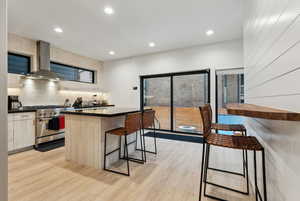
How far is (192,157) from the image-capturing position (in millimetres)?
2846

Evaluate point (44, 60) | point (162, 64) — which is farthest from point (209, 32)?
point (44, 60)

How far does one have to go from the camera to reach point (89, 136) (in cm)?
241

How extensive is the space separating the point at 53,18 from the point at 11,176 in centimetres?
301

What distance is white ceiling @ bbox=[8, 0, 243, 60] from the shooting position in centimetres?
249

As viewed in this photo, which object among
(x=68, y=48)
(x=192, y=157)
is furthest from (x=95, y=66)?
(x=192, y=157)

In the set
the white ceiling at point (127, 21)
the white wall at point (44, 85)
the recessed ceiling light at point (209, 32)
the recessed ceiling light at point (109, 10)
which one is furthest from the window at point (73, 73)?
the recessed ceiling light at point (209, 32)

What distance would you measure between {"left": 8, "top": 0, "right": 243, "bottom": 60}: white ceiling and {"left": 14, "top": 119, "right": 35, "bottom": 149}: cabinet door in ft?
7.38

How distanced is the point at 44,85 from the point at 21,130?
1.54m

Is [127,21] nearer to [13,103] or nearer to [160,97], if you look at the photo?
[160,97]

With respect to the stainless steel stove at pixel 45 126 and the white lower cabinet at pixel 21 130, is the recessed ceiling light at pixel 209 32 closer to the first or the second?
the stainless steel stove at pixel 45 126

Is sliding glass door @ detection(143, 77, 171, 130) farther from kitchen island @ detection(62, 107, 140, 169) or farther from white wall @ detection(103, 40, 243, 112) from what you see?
kitchen island @ detection(62, 107, 140, 169)

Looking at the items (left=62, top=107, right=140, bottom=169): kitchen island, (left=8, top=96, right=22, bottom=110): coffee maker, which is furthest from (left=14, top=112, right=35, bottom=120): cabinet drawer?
(left=62, top=107, right=140, bottom=169): kitchen island

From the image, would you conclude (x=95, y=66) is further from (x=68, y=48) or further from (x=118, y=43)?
(x=118, y=43)

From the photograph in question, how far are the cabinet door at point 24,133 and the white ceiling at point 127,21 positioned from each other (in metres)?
2.25
